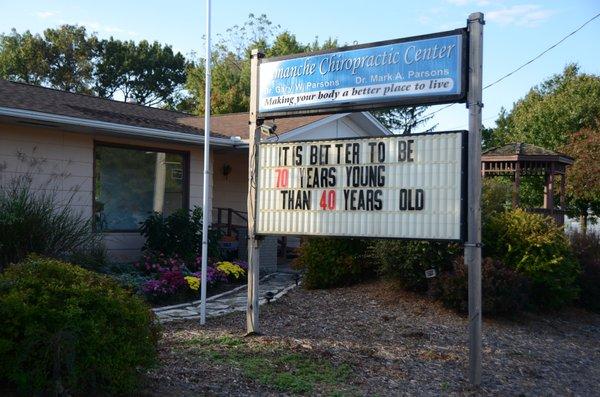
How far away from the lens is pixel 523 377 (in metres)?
7.31

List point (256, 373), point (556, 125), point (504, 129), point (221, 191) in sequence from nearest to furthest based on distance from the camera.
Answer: point (256, 373), point (221, 191), point (556, 125), point (504, 129)

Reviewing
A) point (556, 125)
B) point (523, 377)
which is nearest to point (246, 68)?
point (556, 125)

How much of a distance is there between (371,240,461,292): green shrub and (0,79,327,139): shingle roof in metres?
4.97

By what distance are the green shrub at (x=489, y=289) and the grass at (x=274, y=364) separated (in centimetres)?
338

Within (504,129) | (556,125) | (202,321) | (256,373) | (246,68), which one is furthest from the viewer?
(504,129)

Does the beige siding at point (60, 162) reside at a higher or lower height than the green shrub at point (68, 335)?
higher

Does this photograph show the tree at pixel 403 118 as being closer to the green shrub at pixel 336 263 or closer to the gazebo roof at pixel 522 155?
the gazebo roof at pixel 522 155

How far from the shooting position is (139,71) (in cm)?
4650

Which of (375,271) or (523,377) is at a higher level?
(375,271)

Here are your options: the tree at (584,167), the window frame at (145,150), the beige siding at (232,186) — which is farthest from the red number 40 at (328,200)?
the tree at (584,167)

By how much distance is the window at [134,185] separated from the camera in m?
13.0

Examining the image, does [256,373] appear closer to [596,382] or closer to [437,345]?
[437,345]

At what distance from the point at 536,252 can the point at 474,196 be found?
456cm

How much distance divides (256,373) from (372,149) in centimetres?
276
